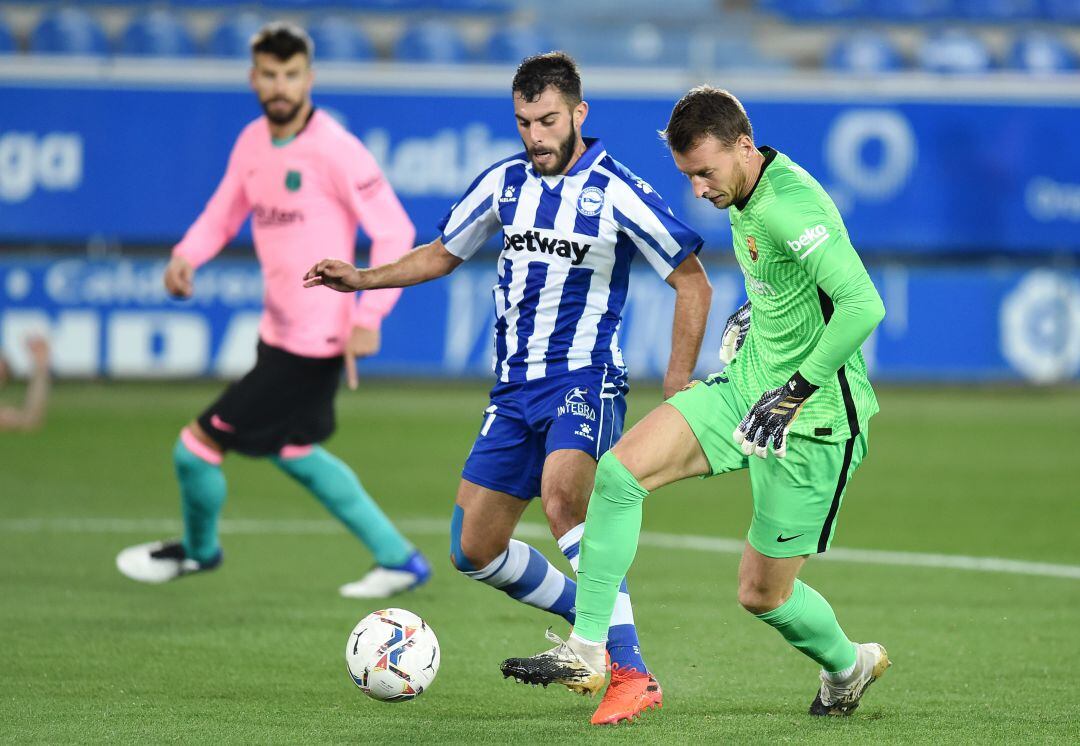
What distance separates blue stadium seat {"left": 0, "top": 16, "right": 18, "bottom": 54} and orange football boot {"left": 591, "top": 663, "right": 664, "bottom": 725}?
1270cm

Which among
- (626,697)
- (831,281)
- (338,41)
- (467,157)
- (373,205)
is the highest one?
(338,41)

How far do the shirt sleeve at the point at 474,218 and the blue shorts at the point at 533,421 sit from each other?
0.53 meters

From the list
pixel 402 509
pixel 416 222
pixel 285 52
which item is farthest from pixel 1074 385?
pixel 285 52

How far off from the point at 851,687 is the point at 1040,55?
1501 centimetres

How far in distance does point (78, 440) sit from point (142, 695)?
25.7ft

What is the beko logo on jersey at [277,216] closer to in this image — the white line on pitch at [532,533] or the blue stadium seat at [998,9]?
the white line on pitch at [532,533]

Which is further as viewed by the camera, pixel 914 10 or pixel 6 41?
pixel 914 10

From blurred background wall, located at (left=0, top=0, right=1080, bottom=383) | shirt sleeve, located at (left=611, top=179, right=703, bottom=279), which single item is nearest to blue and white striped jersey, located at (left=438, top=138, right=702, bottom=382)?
shirt sleeve, located at (left=611, top=179, right=703, bottom=279)

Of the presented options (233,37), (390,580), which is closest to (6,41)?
(233,37)

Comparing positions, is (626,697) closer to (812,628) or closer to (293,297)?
(812,628)

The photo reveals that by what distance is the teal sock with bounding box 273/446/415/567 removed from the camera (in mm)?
7348

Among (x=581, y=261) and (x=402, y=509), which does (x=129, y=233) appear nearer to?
(x=402, y=509)

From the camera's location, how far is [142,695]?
209 inches

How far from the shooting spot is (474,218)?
223 inches
